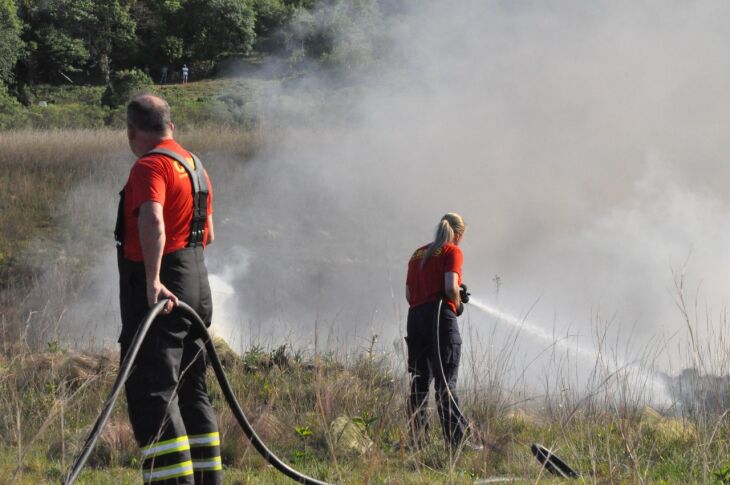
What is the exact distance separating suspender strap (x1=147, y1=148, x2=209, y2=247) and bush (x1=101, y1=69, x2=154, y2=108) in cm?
2012

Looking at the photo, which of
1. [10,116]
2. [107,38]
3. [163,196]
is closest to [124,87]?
[10,116]

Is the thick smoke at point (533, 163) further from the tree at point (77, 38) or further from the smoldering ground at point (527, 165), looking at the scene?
the tree at point (77, 38)

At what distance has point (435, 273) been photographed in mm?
5699

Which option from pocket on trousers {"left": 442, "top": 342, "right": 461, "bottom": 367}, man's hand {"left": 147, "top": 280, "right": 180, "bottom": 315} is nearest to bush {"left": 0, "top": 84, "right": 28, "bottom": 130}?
pocket on trousers {"left": 442, "top": 342, "right": 461, "bottom": 367}

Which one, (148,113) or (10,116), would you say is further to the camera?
(10,116)

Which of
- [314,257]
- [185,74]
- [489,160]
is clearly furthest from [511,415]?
[185,74]

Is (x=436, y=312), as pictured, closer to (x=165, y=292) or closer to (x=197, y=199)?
(x=197, y=199)

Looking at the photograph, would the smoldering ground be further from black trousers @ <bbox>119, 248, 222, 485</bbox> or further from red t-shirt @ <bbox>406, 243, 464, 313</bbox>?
black trousers @ <bbox>119, 248, 222, 485</bbox>

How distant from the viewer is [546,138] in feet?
57.3

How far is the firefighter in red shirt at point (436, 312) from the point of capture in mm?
5574

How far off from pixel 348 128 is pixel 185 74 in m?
17.8

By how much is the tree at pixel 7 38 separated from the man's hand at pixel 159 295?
33.0m

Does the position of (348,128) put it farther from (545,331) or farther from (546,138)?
(545,331)

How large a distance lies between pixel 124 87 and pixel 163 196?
69.3 ft
